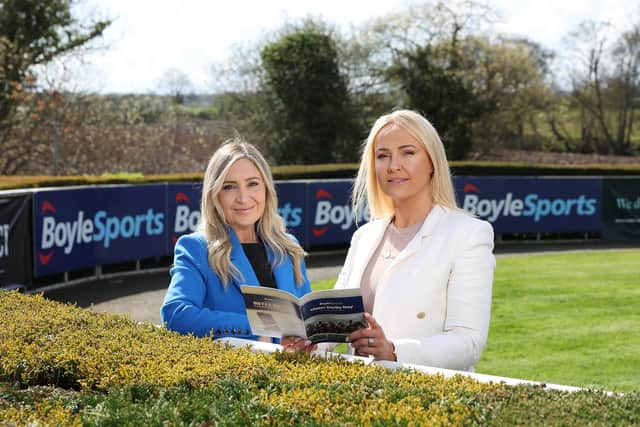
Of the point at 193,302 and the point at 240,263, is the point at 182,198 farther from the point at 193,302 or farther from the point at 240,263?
the point at 193,302

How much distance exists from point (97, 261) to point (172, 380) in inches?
478

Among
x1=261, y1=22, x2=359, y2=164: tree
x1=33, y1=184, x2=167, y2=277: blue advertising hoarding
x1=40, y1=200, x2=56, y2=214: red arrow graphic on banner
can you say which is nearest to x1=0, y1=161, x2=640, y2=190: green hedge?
x1=33, y1=184, x2=167, y2=277: blue advertising hoarding

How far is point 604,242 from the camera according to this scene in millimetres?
21406

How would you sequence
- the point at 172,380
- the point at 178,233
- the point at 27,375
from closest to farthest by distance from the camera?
the point at 172,380, the point at 27,375, the point at 178,233

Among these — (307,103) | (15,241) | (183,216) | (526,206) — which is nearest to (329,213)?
(183,216)

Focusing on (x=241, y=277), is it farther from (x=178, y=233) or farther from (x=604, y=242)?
(x=604, y=242)

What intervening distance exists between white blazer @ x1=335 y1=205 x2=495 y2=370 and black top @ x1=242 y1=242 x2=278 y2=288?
3.15ft

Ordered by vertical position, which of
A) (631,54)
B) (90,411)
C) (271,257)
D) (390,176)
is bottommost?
(90,411)

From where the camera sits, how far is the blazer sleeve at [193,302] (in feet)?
13.6

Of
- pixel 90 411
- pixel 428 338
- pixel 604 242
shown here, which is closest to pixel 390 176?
pixel 428 338

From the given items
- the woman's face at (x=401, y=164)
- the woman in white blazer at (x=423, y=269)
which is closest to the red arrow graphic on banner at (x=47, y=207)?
the woman in white blazer at (x=423, y=269)

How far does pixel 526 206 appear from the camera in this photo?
21.2 meters

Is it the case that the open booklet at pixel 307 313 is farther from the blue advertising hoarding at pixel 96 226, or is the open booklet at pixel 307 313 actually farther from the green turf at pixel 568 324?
the blue advertising hoarding at pixel 96 226

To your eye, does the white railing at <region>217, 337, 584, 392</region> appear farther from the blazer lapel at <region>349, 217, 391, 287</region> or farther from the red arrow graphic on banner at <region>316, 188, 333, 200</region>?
the red arrow graphic on banner at <region>316, 188, 333, 200</region>
